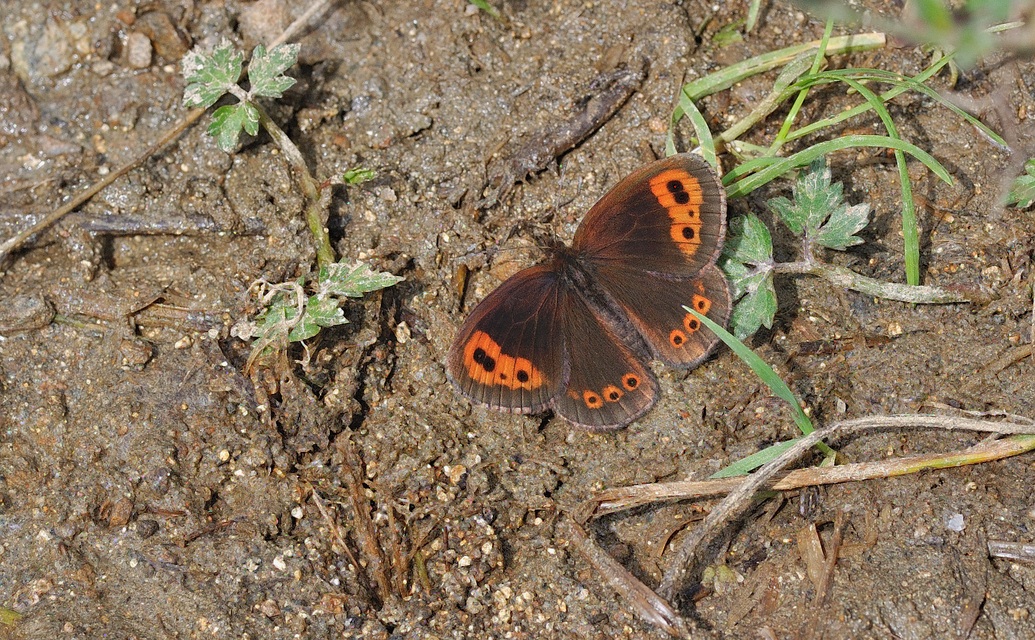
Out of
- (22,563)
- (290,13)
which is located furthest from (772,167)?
(22,563)

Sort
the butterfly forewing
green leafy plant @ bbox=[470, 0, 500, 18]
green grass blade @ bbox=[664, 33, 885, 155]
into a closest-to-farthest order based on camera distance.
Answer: the butterfly forewing → green grass blade @ bbox=[664, 33, 885, 155] → green leafy plant @ bbox=[470, 0, 500, 18]

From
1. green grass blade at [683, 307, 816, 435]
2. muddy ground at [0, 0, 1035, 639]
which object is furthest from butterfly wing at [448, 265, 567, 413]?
green grass blade at [683, 307, 816, 435]

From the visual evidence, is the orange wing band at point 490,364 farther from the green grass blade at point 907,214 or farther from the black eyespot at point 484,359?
the green grass blade at point 907,214

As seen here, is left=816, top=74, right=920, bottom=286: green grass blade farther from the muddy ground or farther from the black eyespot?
the black eyespot

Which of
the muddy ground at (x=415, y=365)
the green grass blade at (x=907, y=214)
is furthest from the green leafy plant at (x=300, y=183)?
the green grass blade at (x=907, y=214)

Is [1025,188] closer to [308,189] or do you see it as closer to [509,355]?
[509,355]

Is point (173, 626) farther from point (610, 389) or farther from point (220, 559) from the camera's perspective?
point (610, 389)
